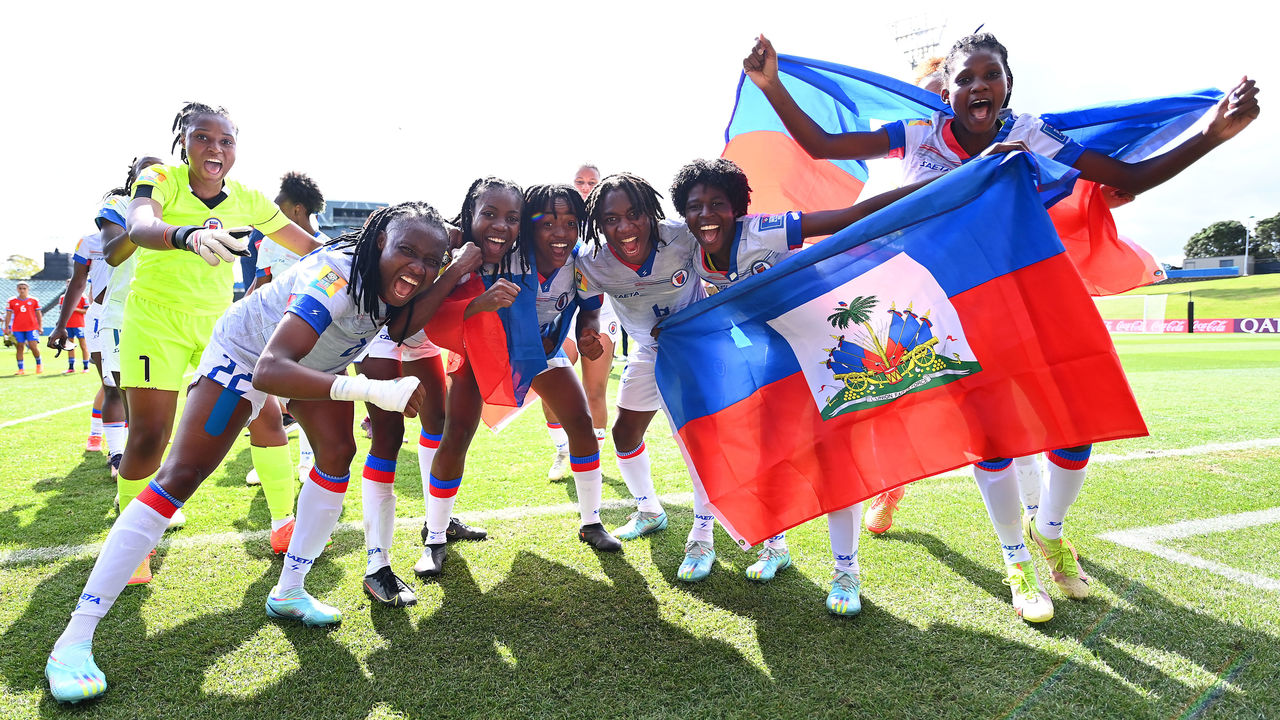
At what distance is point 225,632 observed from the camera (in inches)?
111

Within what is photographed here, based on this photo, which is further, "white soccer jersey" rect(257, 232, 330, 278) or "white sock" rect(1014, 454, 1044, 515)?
"white soccer jersey" rect(257, 232, 330, 278)

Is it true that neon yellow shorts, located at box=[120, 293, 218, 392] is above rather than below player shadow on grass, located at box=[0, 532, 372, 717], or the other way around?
above

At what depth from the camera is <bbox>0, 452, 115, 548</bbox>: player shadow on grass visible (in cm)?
396

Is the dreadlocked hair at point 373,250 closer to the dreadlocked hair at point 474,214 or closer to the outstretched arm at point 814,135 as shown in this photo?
the dreadlocked hair at point 474,214

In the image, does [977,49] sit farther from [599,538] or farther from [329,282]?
[599,538]

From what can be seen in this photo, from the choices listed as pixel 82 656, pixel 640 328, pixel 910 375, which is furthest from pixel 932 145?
pixel 82 656

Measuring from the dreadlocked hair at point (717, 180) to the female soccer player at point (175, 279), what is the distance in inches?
86.6

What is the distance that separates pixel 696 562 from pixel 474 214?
6.98ft

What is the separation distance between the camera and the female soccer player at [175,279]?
11.0ft

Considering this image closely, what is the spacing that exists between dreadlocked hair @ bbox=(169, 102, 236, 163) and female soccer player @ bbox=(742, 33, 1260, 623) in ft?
9.41

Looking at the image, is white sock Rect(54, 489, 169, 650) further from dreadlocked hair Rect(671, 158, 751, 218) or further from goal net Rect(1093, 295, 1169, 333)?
goal net Rect(1093, 295, 1169, 333)

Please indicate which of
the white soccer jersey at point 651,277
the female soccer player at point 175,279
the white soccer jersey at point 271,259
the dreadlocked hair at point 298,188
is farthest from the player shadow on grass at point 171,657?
the white soccer jersey at point 271,259

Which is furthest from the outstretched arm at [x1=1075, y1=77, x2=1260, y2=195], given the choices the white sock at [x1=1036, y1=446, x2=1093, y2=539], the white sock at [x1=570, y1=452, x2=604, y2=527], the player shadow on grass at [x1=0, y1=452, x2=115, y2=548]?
the player shadow on grass at [x1=0, y1=452, x2=115, y2=548]

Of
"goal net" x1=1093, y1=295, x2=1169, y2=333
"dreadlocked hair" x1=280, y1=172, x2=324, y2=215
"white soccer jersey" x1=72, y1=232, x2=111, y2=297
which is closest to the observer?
"dreadlocked hair" x1=280, y1=172, x2=324, y2=215
